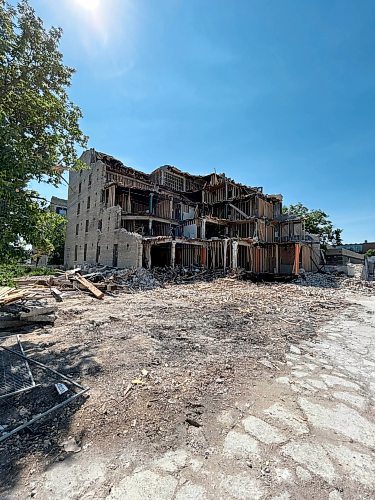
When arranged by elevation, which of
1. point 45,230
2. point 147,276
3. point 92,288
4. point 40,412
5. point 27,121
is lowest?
point 40,412

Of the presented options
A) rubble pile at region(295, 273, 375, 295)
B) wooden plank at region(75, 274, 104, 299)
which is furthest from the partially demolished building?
wooden plank at region(75, 274, 104, 299)

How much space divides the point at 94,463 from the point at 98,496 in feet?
1.07

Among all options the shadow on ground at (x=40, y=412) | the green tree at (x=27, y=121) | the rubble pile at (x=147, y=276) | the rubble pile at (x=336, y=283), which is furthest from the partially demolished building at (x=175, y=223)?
the shadow on ground at (x=40, y=412)

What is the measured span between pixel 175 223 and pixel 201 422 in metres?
22.7

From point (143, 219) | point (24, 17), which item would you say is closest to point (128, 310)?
point (24, 17)

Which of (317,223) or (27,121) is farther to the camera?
(317,223)

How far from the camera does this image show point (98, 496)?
1738mm

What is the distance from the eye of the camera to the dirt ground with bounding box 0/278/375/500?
1.85 m

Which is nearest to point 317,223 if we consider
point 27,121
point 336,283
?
point 336,283

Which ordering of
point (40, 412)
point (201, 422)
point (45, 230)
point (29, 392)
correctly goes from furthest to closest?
point (45, 230) → point (29, 392) → point (40, 412) → point (201, 422)

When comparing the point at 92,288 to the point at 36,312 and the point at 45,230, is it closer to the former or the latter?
the point at 36,312

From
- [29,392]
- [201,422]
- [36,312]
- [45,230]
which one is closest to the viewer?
[201,422]

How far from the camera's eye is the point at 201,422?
2523 millimetres

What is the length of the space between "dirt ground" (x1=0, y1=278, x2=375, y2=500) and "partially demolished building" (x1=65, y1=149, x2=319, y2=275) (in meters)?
14.6
